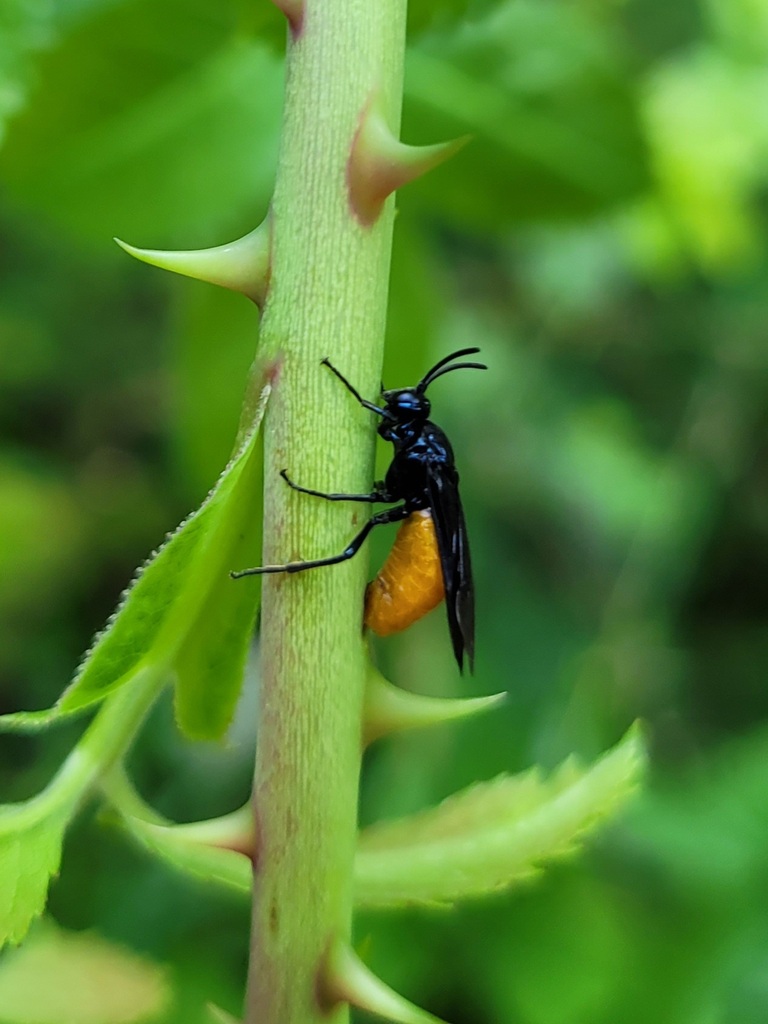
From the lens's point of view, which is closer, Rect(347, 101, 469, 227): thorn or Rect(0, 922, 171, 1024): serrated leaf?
Rect(347, 101, 469, 227): thorn

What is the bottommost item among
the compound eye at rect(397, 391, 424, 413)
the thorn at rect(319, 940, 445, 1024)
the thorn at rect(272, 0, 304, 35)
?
the thorn at rect(319, 940, 445, 1024)

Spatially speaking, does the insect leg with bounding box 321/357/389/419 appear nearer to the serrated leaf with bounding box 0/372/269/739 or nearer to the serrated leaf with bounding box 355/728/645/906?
the serrated leaf with bounding box 0/372/269/739

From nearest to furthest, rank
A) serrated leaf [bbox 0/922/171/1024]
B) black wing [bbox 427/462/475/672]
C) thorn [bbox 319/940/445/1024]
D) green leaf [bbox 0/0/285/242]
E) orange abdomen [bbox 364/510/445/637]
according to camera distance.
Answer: thorn [bbox 319/940/445/1024] < serrated leaf [bbox 0/922/171/1024] < orange abdomen [bbox 364/510/445/637] < black wing [bbox 427/462/475/672] < green leaf [bbox 0/0/285/242]

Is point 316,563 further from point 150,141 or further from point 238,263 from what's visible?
point 150,141

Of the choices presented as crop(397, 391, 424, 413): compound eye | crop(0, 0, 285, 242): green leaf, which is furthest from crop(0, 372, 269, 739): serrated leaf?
crop(0, 0, 285, 242): green leaf

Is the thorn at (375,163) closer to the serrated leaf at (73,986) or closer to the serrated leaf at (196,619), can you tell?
the serrated leaf at (196,619)

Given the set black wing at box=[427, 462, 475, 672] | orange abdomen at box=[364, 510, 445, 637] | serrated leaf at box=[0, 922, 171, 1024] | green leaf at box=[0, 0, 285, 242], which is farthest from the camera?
green leaf at box=[0, 0, 285, 242]

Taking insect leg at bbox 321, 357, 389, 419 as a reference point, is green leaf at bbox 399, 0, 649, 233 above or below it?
above

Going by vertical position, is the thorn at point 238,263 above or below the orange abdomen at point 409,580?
above

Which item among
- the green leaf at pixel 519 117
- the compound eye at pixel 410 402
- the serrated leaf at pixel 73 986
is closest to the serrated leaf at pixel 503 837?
the serrated leaf at pixel 73 986
